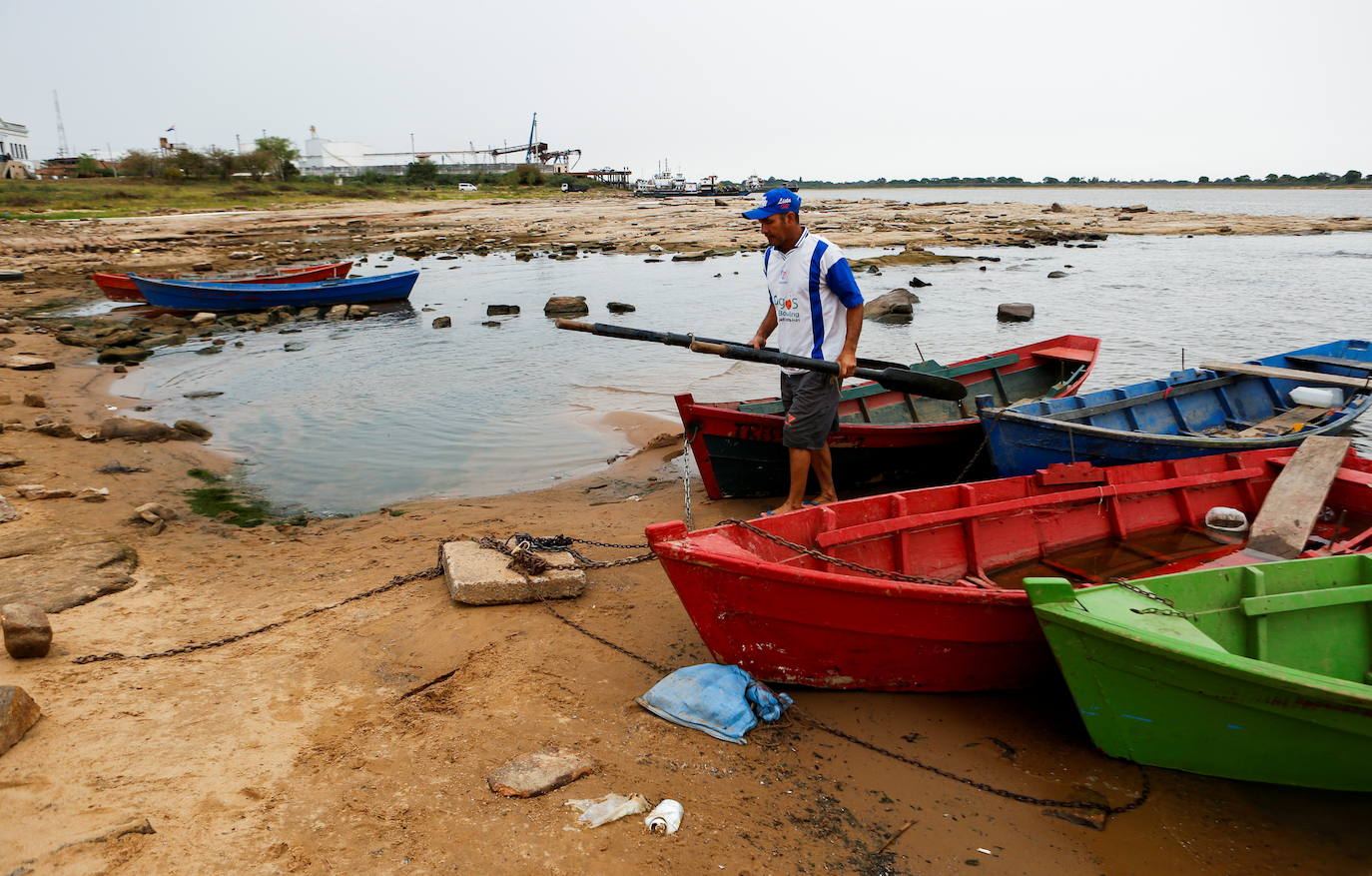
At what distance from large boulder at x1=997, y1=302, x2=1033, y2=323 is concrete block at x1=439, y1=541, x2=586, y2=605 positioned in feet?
61.8

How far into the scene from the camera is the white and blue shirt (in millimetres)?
6297

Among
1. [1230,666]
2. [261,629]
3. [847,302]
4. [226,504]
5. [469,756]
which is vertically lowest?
[226,504]

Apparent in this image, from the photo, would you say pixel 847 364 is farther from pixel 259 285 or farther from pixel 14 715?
pixel 259 285

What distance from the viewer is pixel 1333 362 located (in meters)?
10.5

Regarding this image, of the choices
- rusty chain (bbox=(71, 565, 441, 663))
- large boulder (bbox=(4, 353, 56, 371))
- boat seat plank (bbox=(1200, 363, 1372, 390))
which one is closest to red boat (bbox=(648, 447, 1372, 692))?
rusty chain (bbox=(71, 565, 441, 663))

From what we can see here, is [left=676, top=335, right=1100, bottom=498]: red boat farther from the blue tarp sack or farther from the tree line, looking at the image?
the tree line

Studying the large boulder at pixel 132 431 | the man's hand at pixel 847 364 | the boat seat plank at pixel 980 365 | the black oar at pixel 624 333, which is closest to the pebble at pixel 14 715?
the black oar at pixel 624 333

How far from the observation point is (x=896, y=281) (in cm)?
2972

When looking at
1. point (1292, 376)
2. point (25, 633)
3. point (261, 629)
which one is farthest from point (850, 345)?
point (1292, 376)

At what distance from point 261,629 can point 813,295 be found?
4.48 meters

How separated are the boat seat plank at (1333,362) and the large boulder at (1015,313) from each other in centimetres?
1149

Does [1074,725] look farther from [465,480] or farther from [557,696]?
[465,480]

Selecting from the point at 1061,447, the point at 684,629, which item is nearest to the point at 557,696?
the point at 684,629

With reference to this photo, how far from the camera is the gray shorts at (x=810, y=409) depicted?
6.57m
